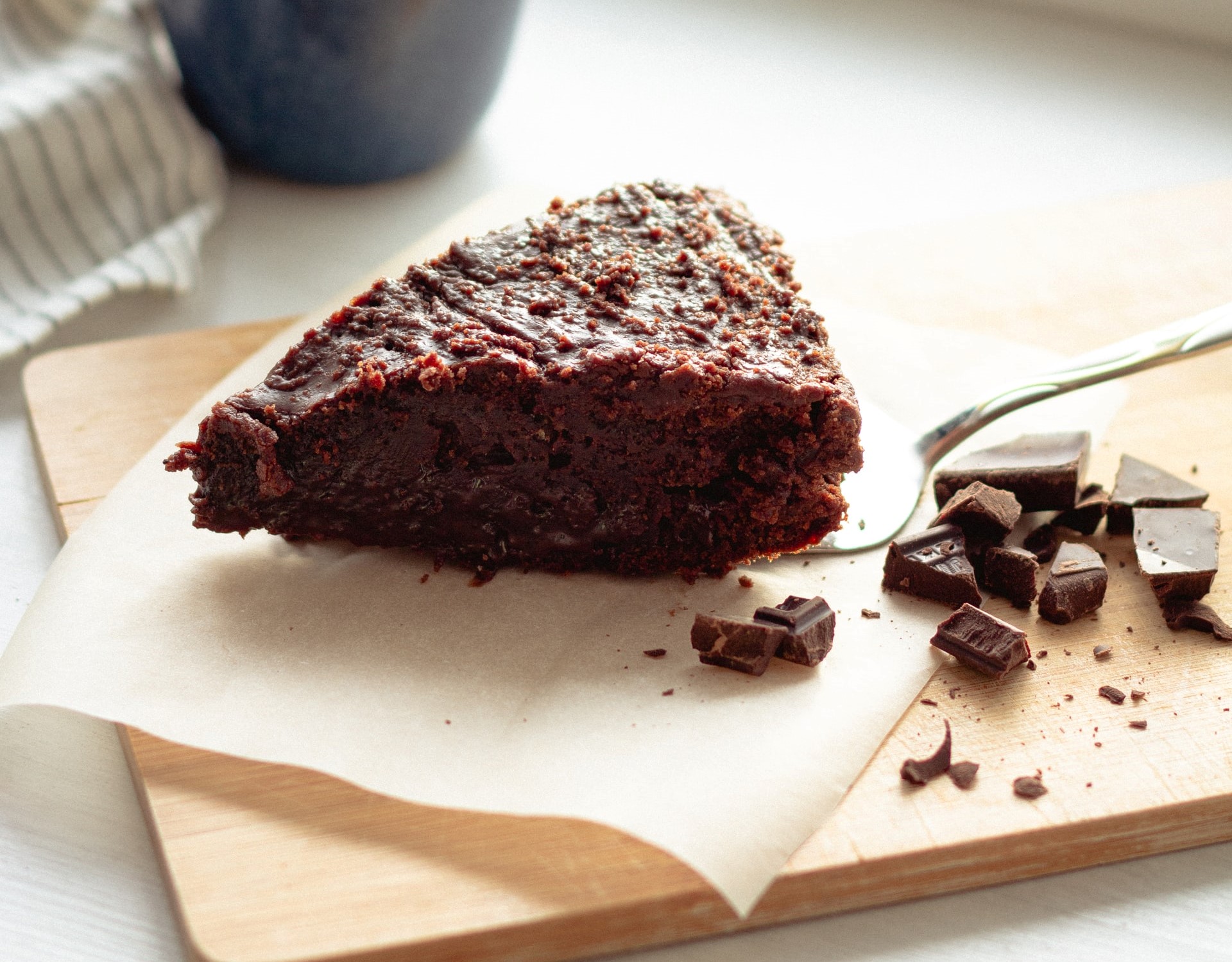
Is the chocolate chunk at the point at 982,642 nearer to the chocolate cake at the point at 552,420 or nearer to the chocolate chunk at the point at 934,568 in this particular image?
the chocolate chunk at the point at 934,568

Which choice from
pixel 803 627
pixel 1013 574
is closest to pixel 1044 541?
pixel 1013 574

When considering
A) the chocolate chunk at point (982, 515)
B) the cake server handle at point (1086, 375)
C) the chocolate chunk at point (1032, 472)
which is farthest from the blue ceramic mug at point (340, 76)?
the chocolate chunk at point (982, 515)

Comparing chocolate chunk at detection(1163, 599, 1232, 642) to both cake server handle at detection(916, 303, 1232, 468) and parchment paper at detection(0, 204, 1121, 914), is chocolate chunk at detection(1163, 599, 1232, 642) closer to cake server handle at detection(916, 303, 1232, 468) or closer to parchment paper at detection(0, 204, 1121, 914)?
parchment paper at detection(0, 204, 1121, 914)

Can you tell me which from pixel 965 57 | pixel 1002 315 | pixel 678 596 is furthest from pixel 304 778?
pixel 965 57

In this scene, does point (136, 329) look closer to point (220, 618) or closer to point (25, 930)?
point (220, 618)

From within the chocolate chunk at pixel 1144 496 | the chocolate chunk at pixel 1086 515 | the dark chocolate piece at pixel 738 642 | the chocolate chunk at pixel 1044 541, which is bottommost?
the dark chocolate piece at pixel 738 642

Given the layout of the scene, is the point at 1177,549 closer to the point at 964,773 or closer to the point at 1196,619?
the point at 1196,619

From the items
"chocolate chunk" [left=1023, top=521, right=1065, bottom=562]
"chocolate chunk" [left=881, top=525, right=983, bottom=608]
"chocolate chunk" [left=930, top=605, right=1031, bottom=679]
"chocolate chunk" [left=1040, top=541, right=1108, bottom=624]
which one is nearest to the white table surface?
"chocolate chunk" [left=930, top=605, right=1031, bottom=679]
